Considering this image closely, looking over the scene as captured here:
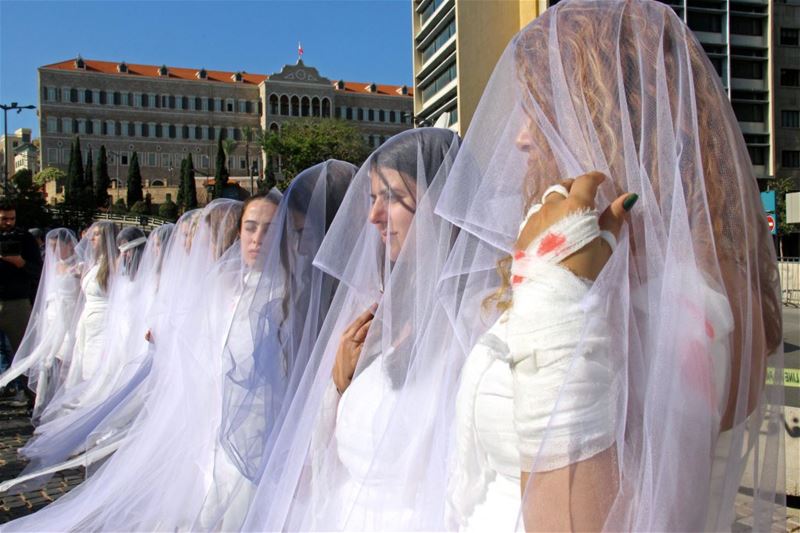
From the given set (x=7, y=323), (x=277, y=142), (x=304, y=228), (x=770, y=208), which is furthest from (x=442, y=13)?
(x=304, y=228)

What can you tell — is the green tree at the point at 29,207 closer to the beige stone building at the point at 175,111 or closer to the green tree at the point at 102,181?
the green tree at the point at 102,181

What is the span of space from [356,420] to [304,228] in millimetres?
1334

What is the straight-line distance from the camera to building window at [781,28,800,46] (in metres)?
56.3

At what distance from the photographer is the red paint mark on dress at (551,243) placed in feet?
4.19

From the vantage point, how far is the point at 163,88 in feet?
281

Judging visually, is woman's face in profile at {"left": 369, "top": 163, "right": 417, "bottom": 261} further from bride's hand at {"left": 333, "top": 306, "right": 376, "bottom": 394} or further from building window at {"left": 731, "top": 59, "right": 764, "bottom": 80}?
building window at {"left": 731, "top": 59, "right": 764, "bottom": 80}

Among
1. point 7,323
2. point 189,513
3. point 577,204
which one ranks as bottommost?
point 189,513

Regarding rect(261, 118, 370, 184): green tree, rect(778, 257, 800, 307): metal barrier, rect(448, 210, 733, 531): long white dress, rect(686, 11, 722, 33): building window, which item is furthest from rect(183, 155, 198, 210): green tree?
rect(448, 210, 733, 531): long white dress

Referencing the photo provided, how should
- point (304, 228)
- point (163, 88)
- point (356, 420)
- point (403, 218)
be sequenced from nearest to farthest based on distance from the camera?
point (356, 420) < point (403, 218) < point (304, 228) < point (163, 88)

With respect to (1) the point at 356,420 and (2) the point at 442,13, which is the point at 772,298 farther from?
(2) the point at 442,13

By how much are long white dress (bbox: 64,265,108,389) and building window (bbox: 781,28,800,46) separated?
201 feet

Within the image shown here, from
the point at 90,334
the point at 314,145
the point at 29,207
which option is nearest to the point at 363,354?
the point at 90,334

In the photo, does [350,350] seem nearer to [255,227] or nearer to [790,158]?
[255,227]

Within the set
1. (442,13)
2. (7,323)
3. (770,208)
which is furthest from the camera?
(442,13)
